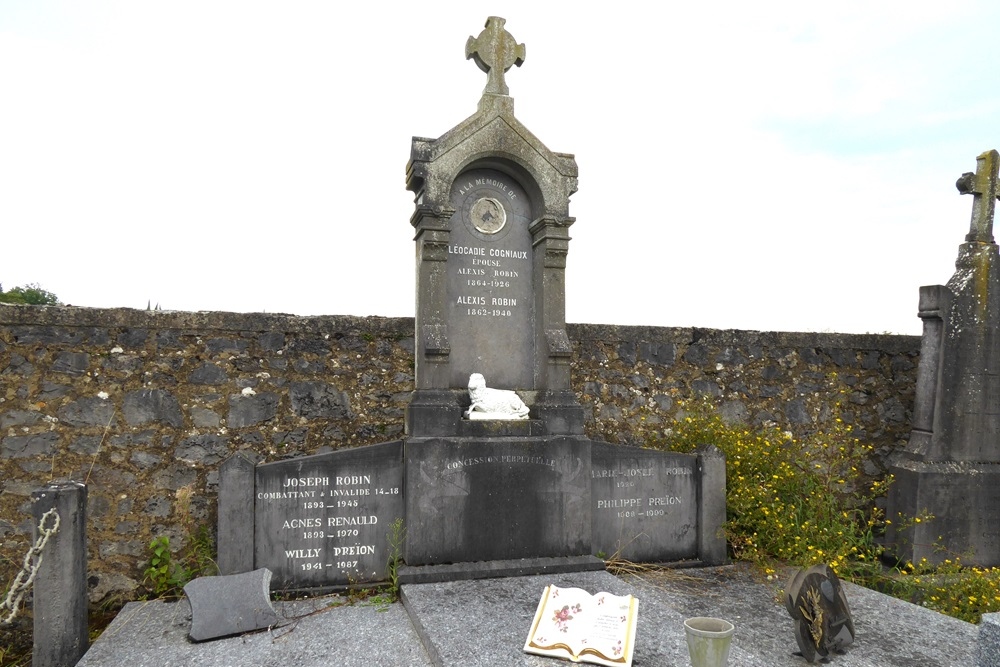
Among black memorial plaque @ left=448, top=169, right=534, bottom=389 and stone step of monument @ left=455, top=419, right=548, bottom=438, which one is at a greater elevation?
black memorial plaque @ left=448, top=169, right=534, bottom=389

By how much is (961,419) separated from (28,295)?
17856 mm

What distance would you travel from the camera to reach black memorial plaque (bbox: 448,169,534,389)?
5238mm

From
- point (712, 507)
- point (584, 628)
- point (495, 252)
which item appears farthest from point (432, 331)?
point (712, 507)

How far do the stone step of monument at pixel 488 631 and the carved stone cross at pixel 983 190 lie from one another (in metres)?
3.82

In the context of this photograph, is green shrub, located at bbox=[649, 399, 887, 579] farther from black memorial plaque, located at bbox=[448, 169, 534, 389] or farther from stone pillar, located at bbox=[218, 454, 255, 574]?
stone pillar, located at bbox=[218, 454, 255, 574]

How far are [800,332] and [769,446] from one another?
156cm

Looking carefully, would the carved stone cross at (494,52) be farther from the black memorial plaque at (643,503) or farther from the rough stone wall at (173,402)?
the black memorial plaque at (643,503)

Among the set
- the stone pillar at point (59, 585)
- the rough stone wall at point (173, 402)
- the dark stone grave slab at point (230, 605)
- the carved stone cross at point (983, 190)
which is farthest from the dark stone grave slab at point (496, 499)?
the carved stone cross at point (983, 190)

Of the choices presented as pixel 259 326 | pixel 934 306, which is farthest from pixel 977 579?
pixel 259 326

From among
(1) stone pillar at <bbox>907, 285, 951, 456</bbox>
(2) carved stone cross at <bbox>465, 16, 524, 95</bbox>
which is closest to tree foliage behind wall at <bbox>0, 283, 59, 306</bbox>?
(2) carved stone cross at <bbox>465, 16, 524, 95</bbox>

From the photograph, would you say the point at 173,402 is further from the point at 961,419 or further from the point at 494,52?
the point at 961,419

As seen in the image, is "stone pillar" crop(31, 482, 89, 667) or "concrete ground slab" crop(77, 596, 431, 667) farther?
"stone pillar" crop(31, 482, 89, 667)

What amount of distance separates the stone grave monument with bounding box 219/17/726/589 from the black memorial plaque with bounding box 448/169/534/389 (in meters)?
0.01

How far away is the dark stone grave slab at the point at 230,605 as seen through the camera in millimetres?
3967
